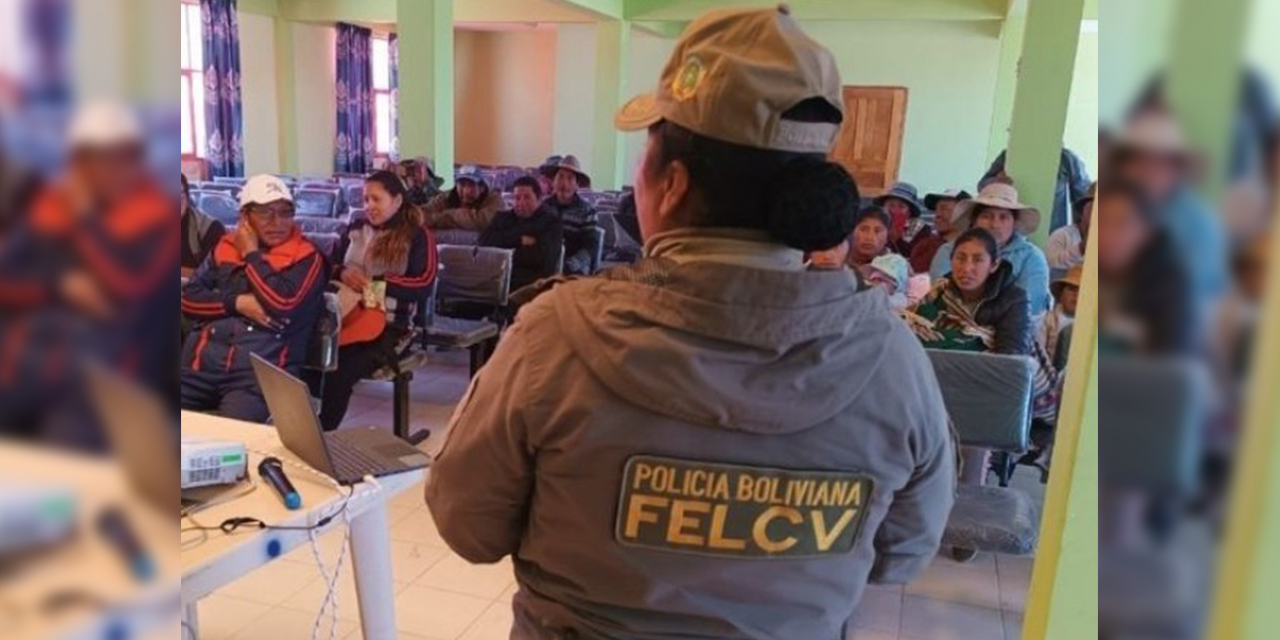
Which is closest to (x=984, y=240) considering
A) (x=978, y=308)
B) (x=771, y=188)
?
(x=978, y=308)

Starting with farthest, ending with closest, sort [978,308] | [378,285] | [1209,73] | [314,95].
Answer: [314,95] < [378,285] < [978,308] < [1209,73]

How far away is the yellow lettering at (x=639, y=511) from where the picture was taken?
95 centimetres

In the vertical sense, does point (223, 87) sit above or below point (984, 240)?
above

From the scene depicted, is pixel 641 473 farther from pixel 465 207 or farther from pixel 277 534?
pixel 465 207

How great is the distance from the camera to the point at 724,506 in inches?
37.4

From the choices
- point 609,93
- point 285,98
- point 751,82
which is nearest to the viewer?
point 751,82

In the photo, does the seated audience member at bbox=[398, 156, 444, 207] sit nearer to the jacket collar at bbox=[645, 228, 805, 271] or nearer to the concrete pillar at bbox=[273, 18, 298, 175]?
the concrete pillar at bbox=[273, 18, 298, 175]

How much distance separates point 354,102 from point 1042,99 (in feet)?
29.4

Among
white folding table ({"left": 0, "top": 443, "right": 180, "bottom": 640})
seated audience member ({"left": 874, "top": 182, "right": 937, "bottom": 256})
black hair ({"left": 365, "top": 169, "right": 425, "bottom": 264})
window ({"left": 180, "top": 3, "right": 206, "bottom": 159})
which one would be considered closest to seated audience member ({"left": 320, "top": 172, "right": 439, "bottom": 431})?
black hair ({"left": 365, "top": 169, "right": 425, "bottom": 264})

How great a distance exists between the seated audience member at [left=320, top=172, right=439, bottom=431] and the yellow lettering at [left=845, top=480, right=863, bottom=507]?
2909mm

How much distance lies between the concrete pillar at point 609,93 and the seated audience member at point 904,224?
394 centimetres

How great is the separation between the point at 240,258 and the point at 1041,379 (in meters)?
2.77

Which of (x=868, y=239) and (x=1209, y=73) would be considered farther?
(x=868, y=239)

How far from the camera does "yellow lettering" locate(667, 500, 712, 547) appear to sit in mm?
947
